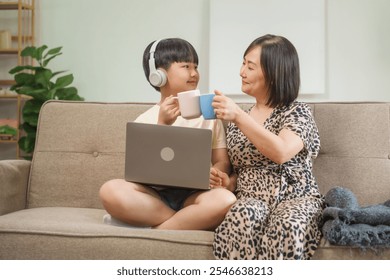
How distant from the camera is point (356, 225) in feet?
4.06

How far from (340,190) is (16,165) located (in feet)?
3.60

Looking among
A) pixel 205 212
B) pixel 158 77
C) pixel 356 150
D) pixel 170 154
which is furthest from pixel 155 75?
pixel 356 150

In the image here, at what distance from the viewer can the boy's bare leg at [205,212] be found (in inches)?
53.6

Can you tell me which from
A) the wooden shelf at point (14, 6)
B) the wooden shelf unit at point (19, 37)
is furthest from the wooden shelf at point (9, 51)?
the wooden shelf at point (14, 6)

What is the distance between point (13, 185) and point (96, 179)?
281mm

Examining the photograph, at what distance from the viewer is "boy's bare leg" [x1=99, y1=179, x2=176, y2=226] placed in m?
1.40

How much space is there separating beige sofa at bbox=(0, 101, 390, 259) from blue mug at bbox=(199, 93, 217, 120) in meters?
0.33

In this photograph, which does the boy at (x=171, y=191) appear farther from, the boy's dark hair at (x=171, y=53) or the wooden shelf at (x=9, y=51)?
the wooden shelf at (x=9, y=51)

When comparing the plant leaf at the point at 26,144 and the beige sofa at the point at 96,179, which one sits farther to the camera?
the plant leaf at the point at 26,144

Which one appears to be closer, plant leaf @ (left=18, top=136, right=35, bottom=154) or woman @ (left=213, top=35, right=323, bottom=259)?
woman @ (left=213, top=35, right=323, bottom=259)

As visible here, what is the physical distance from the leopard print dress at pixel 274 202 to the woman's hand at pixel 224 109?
7.2 inches

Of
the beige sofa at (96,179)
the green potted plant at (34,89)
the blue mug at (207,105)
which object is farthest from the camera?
the green potted plant at (34,89)

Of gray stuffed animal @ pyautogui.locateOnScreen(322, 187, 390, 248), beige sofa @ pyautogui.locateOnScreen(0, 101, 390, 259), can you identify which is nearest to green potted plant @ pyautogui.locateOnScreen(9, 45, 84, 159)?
beige sofa @ pyautogui.locateOnScreen(0, 101, 390, 259)

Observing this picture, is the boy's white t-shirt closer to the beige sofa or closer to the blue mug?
the beige sofa
